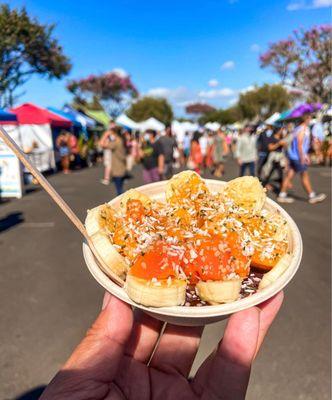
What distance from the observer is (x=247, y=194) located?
194cm

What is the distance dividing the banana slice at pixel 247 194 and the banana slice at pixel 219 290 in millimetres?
654

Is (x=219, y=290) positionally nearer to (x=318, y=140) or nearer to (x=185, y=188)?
(x=185, y=188)

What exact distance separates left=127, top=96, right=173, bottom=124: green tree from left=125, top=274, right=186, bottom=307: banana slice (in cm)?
6520

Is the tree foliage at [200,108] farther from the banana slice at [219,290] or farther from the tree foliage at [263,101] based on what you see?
the banana slice at [219,290]

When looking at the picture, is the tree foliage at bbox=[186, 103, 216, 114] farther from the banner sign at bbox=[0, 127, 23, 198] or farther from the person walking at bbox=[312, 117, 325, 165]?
the banner sign at bbox=[0, 127, 23, 198]

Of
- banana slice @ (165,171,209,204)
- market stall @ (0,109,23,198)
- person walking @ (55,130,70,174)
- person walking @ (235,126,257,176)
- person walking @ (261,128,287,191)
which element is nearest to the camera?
banana slice @ (165,171,209,204)

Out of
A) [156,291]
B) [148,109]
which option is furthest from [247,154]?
[148,109]

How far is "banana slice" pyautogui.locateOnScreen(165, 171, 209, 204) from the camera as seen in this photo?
6.22 ft

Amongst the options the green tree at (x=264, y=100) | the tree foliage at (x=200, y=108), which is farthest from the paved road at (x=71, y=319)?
the tree foliage at (x=200, y=108)

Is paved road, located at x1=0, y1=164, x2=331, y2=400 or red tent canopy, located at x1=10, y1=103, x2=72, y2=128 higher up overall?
red tent canopy, located at x1=10, y1=103, x2=72, y2=128

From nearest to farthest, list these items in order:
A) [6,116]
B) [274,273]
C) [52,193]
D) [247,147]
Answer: [52,193] → [274,273] → [6,116] → [247,147]

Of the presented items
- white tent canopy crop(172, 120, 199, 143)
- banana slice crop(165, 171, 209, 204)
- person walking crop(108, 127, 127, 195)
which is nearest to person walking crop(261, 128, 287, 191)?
person walking crop(108, 127, 127, 195)

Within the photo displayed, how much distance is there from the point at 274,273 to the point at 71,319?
2.75 metres

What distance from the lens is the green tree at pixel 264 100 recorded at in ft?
185
